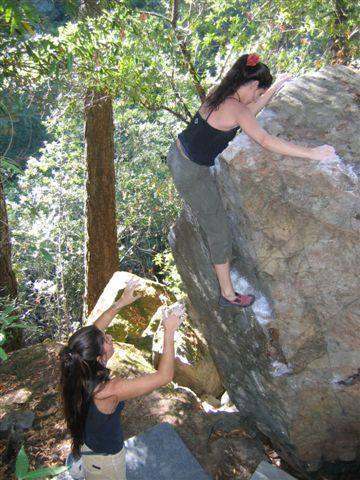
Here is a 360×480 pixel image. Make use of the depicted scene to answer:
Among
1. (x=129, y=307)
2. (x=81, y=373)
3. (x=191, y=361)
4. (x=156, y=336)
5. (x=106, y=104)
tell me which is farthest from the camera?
(x=106, y=104)

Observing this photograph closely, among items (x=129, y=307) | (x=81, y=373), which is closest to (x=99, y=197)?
(x=129, y=307)

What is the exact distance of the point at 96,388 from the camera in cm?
296

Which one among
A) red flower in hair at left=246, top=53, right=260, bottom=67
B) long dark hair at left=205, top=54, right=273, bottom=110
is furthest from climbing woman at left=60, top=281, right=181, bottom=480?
red flower in hair at left=246, top=53, right=260, bottom=67

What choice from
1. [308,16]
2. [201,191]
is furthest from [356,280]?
[308,16]

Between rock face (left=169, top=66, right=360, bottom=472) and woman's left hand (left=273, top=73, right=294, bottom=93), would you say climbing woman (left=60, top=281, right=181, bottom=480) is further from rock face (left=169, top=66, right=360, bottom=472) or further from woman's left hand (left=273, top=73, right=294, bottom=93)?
woman's left hand (left=273, top=73, right=294, bottom=93)

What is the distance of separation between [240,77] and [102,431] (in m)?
2.76

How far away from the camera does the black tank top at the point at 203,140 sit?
3.63 m

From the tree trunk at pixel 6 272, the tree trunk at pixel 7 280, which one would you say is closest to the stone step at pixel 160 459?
the tree trunk at pixel 7 280

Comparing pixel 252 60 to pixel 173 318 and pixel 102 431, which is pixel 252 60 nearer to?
pixel 173 318

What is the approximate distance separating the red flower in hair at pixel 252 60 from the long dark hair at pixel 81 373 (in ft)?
7.47

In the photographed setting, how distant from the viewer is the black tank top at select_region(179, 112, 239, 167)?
3631mm

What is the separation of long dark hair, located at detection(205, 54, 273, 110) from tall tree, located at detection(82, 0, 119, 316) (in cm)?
497

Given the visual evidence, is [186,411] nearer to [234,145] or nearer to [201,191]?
[201,191]

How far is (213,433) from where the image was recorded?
15.7 ft
